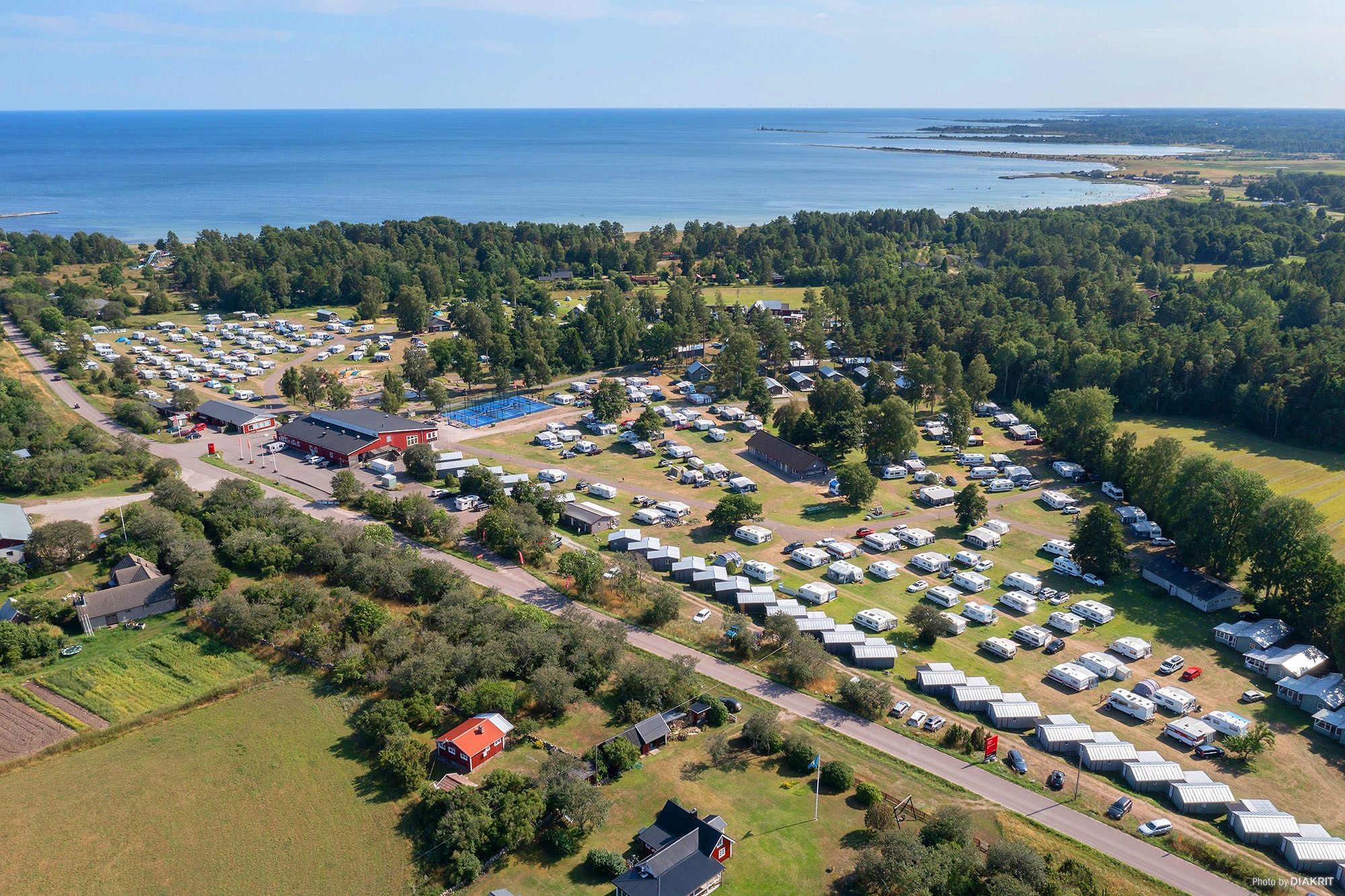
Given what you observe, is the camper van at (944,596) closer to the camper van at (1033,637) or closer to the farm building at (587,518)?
the camper van at (1033,637)

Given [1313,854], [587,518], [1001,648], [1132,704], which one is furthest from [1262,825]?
[587,518]

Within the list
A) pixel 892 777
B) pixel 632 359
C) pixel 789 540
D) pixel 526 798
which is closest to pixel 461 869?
pixel 526 798

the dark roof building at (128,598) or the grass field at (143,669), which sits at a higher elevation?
the dark roof building at (128,598)

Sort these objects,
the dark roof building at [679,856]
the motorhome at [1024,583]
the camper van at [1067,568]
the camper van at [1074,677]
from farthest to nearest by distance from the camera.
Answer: the camper van at [1067,568] → the motorhome at [1024,583] → the camper van at [1074,677] → the dark roof building at [679,856]

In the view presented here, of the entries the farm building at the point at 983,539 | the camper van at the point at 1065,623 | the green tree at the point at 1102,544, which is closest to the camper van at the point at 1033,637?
the camper van at the point at 1065,623

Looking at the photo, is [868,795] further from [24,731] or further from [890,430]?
[890,430]

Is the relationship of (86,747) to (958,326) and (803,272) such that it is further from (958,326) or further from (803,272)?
(803,272)
